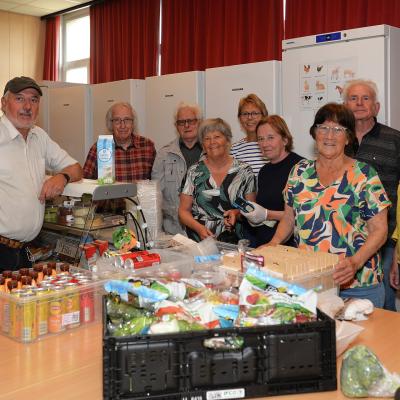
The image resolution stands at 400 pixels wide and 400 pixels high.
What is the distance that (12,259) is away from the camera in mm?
2512

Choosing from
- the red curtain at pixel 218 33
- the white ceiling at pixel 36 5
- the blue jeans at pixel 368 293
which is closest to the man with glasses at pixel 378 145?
the blue jeans at pixel 368 293

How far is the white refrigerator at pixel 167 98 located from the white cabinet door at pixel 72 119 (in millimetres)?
978

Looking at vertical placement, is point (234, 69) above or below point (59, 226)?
above

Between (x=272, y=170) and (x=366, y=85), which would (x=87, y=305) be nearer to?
(x=272, y=170)

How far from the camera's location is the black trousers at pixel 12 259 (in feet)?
8.13

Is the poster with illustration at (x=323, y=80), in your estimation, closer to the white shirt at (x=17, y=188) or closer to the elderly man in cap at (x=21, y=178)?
the elderly man in cap at (x=21, y=178)

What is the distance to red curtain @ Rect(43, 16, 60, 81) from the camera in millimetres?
7871

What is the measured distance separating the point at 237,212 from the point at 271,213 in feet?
0.67

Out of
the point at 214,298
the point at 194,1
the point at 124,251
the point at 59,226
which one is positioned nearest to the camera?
the point at 214,298

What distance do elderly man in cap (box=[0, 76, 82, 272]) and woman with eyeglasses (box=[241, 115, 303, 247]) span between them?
1044 mm

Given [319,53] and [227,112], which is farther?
[227,112]

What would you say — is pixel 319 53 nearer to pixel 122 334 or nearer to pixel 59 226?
pixel 59 226

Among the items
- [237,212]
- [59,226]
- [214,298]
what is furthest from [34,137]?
[214,298]

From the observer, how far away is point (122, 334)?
1211 millimetres
